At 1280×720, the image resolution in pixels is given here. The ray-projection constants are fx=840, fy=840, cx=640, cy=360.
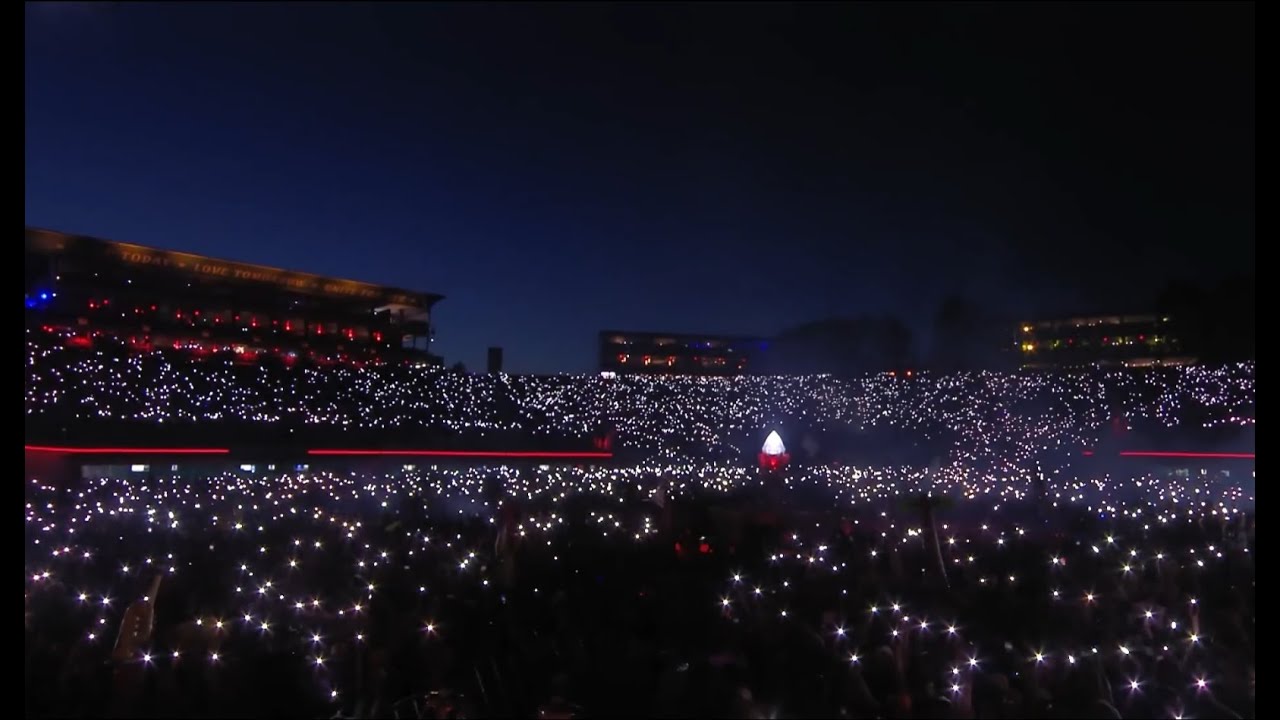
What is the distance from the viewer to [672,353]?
59844 mm

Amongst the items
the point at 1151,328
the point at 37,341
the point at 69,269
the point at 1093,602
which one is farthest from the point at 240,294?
the point at 1151,328

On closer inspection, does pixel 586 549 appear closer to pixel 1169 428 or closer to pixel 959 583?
pixel 959 583

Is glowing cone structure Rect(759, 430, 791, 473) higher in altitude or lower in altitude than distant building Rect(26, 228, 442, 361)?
lower

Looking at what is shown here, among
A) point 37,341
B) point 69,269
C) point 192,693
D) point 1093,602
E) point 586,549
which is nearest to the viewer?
point 192,693

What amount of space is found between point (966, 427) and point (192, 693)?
22310mm

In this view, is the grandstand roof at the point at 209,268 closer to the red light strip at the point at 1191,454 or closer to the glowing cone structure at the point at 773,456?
the glowing cone structure at the point at 773,456

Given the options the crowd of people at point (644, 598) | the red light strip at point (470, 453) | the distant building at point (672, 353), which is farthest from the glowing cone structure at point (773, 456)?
the distant building at point (672, 353)

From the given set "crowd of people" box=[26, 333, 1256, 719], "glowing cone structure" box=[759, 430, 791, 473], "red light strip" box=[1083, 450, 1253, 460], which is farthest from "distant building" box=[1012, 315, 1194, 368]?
"crowd of people" box=[26, 333, 1256, 719]

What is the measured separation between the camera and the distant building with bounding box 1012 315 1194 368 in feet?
117

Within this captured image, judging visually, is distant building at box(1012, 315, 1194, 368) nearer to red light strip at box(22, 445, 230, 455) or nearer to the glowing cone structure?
the glowing cone structure

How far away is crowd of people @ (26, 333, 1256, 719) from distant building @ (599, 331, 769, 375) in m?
41.3

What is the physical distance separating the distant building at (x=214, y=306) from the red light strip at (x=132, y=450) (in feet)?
15.7

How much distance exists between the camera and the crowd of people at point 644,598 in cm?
533

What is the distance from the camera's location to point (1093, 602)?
6.75 metres
